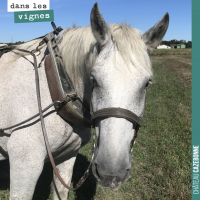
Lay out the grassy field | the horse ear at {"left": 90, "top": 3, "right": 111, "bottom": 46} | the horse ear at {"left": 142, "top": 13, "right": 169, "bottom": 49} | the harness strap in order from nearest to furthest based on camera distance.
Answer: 1. the harness strap
2. the horse ear at {"left": 90, "top": 3, "right": 111, "bottom": 46}
3. the horse ear at {"left": 142, "top": 13, "right": 169, "bottom": 49}
4. the grassy field

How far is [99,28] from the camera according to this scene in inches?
60.5

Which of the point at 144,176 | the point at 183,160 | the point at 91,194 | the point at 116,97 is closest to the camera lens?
the point at 116,97

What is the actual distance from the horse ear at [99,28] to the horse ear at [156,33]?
0.35m

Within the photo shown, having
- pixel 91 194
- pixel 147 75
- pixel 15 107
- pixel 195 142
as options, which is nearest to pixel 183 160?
pixel 195 142

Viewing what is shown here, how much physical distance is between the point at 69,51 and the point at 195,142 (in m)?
3.44

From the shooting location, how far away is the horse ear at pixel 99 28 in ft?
4.89

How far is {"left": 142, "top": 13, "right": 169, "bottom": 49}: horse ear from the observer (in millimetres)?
1605

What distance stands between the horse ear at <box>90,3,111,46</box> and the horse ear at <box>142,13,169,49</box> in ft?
1.14

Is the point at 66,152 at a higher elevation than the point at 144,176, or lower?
higher

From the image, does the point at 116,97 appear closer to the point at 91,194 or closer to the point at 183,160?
the point at 91,194

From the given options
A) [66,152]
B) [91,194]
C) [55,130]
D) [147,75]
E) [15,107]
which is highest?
[147,75]

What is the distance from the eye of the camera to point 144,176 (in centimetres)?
348

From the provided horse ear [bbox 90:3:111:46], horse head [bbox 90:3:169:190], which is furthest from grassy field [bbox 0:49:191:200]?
horse ear [bbox 90:3:111:46]

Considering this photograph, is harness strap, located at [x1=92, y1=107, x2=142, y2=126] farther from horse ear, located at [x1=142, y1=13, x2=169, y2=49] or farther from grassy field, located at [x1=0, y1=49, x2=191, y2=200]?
grassy field, located at [x1=0, y1=49, x2=191, y2=200]
